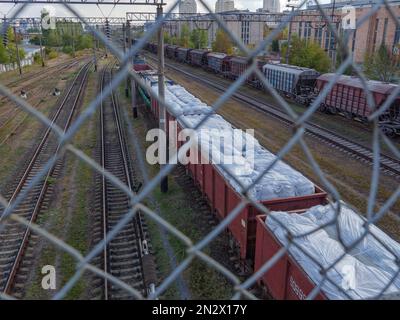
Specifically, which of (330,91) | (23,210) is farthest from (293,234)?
(330,91)

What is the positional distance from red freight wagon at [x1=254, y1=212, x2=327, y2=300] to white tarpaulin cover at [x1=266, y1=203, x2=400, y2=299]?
0.09m

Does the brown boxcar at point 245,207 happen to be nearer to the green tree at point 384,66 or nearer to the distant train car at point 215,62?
the green tree at point 384,66

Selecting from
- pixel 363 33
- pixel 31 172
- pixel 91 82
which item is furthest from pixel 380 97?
pixel 363 33

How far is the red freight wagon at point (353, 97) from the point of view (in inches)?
706

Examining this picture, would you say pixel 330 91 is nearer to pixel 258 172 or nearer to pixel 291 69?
pixel 291 69

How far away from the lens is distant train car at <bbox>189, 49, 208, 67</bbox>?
→ 4345cm

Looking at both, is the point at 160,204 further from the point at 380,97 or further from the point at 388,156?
the point at 380,97

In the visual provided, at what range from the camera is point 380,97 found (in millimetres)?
17500

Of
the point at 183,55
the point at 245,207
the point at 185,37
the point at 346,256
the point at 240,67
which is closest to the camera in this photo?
the point at 346,256

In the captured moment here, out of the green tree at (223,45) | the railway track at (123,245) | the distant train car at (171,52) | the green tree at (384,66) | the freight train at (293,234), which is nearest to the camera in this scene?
the freight train at (293,234)

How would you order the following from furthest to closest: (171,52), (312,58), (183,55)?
(171,52), (183,55), (312,58)

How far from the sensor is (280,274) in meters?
5.93

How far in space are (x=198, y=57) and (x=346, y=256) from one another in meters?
42.4

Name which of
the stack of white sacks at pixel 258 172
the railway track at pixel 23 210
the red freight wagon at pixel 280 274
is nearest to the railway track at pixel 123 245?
the railway track at pixel 23 210
